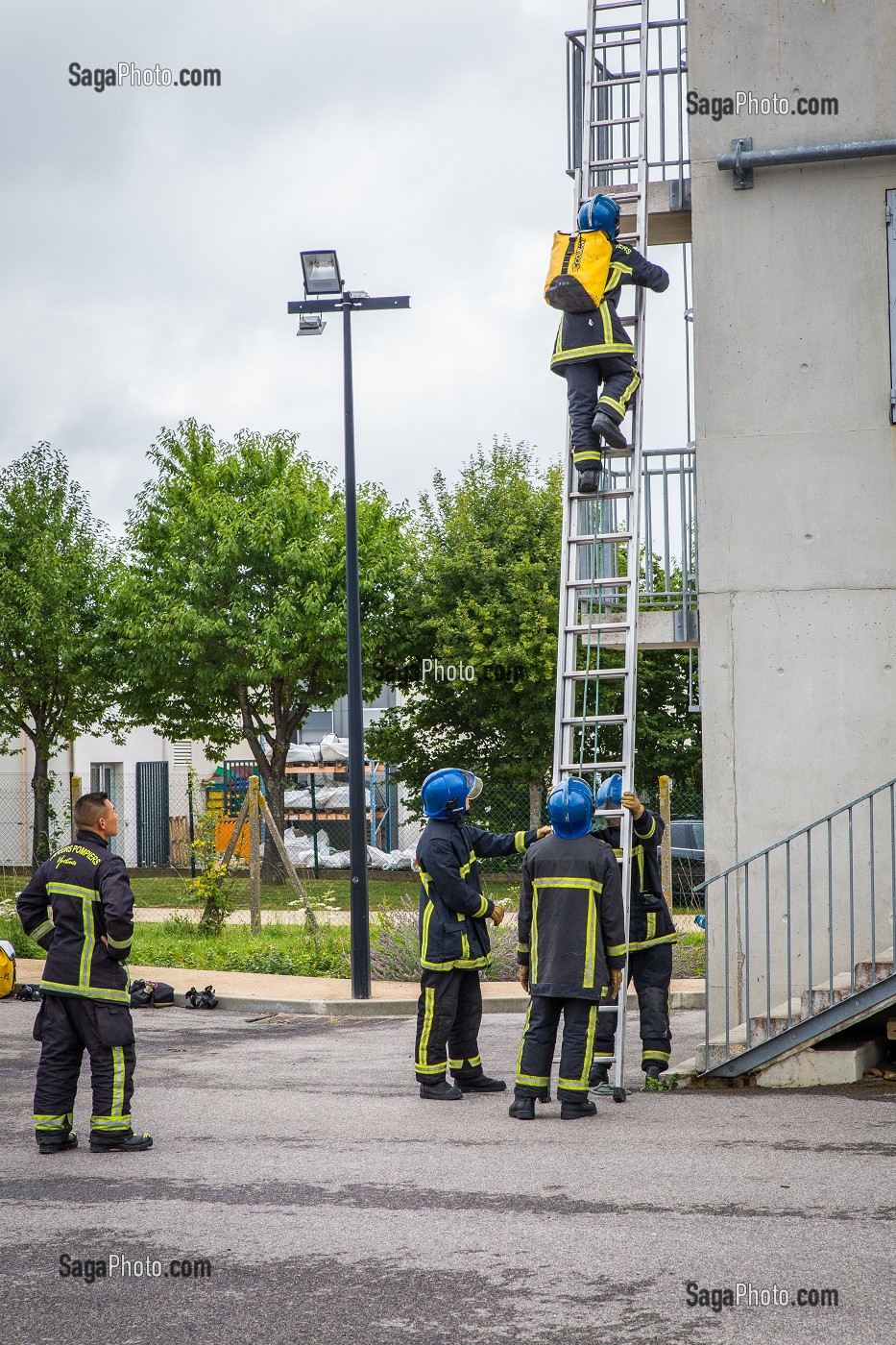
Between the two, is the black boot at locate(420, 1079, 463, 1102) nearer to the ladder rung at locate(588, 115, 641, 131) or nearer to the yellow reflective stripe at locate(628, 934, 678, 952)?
the yellow reflective stripe at locate(628, 934, 678, 952)

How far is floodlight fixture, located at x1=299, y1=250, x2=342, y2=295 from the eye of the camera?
13664mm

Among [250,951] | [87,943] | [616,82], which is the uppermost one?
[616,82]

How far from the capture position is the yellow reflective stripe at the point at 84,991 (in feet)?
23.3

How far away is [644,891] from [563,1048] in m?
1.53

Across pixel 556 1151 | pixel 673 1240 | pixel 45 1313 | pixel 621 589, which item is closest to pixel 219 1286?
pixel 45 1313

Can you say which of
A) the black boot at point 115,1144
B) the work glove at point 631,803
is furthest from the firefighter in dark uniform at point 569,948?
the black boot at point 115,1144

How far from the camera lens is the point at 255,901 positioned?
17.5m

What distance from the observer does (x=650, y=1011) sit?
29.3 ft

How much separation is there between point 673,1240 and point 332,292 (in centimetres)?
1032

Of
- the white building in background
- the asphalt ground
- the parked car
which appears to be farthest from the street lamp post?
the white building in background

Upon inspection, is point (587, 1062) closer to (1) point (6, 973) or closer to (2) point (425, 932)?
(2) point (425, 932)

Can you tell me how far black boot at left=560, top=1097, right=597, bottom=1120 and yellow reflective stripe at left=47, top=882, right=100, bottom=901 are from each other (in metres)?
2.73

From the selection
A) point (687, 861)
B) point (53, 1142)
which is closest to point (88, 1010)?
point (53, 1142)

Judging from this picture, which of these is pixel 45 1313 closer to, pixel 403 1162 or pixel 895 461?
pixel 403 1162
